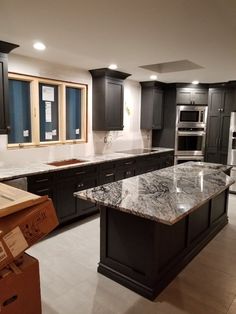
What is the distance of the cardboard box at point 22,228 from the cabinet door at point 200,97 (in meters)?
5.10

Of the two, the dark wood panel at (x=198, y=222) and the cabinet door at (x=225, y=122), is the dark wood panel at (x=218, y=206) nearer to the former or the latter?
the dark wood panel at (x=198, y=222)

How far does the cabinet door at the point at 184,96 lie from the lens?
19.3ft

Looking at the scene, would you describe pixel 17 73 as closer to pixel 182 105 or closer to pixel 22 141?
pixel 22 141

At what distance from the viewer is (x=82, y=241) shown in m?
3.32

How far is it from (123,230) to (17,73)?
2.63m

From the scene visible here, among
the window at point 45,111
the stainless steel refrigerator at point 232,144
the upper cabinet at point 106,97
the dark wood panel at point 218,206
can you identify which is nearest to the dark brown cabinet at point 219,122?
the stainless steel refrigerator at point 232,144

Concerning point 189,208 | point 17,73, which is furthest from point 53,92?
point 189,208

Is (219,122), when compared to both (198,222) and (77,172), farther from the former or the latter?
(77,172)

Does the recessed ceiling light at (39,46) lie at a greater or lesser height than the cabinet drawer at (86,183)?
greater

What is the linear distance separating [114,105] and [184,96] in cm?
196

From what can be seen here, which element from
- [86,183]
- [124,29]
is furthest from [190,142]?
[124,29]

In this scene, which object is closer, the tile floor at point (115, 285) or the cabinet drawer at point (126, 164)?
the tile floor at point (115, 285)

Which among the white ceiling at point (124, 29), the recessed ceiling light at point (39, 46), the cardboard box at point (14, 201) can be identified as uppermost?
the recessed ceiling light at point (39, 46)

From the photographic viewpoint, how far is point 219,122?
19.1 feet
